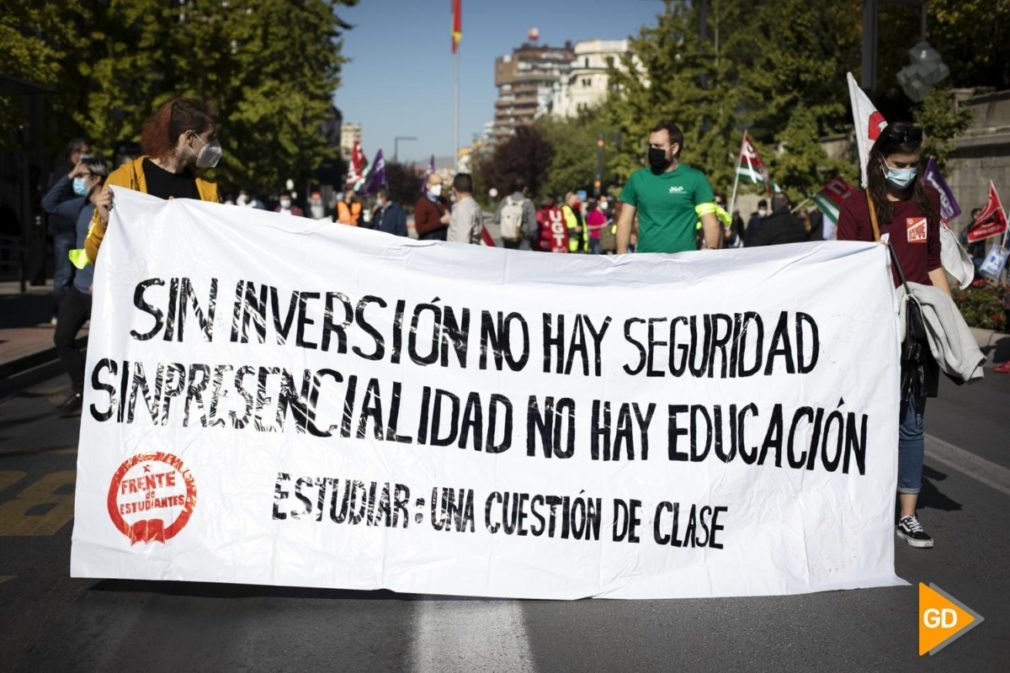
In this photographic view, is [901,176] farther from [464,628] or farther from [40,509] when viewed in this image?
[40,509]

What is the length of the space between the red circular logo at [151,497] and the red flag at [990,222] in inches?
557

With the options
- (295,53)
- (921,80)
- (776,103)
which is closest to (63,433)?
(921,80)

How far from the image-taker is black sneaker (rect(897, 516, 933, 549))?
5.78 m

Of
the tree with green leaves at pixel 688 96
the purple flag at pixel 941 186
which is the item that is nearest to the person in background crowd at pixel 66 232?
the purple flag at pixel 941 186

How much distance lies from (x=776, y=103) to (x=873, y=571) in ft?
109

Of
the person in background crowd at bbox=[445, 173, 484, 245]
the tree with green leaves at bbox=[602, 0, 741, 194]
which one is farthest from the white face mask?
the tree with green leaves at bbox=[602, 0, 741, 194]

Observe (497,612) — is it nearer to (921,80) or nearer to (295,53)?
(921,80)

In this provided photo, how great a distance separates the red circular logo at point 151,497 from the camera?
475 cm

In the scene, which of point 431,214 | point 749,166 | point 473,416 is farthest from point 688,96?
point 473,416

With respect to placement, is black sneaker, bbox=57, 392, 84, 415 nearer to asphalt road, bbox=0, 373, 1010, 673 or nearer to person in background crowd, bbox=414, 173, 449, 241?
asphalt road, bbox=0, 373, 1010, 673

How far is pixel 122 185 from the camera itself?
5738 millimetres

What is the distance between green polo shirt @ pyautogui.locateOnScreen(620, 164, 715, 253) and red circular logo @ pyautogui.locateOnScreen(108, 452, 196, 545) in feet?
11.7

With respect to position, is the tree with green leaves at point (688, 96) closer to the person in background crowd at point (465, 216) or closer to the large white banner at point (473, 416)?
the person in background crowd at point (465, 216)

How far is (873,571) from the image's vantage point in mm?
4977
